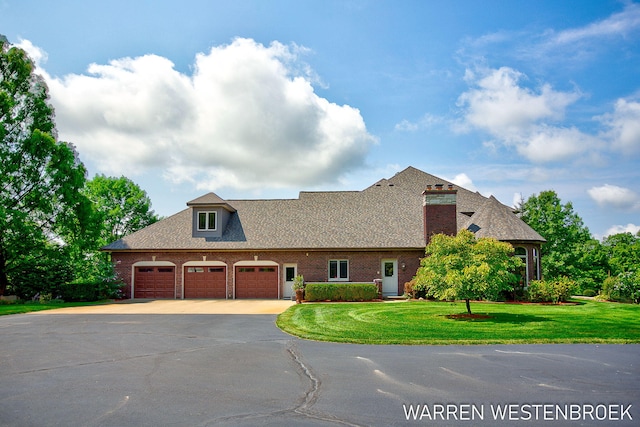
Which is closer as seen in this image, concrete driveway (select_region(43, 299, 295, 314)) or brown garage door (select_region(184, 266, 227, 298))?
concrete driveway (select_region(43, 299, 295, 314))

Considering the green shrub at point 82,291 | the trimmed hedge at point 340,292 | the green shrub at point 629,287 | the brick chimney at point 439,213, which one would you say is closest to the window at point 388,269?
the brick chimney at point 439,213

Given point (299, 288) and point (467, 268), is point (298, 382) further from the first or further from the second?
point (299, 288)

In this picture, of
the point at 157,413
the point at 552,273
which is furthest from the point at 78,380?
the point at 552,273

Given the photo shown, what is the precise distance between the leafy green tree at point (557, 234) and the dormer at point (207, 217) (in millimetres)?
28575

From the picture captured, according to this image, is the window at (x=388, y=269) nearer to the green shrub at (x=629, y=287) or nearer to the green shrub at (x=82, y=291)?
the green shrub at (x=629, y=287)

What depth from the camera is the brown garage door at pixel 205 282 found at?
1158 inches

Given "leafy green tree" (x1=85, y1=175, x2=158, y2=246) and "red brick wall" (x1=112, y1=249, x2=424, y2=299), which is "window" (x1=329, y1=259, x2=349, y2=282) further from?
"leafy green tree" (x1=85, y1=175, x2=158, y2=246)

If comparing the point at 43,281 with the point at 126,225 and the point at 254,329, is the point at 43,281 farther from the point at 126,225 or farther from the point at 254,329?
the point at 126,225

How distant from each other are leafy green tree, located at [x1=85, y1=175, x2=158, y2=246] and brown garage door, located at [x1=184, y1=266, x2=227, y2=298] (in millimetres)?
24222

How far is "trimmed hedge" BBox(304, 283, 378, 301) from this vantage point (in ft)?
84.9

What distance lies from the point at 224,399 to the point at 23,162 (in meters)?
30.0

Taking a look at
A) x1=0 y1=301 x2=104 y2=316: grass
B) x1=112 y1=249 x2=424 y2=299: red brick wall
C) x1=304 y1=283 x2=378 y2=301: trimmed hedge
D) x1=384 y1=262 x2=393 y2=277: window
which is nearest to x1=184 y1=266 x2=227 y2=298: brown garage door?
x1=112 y1=249 x2=424 y2=299: red brick wall

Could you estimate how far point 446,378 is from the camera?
876 centimetres

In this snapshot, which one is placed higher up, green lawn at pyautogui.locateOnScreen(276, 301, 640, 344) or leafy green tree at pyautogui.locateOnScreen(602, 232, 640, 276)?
leafy green tree at pyautogui.locateOnScreen(602, 232, 640, 276)
